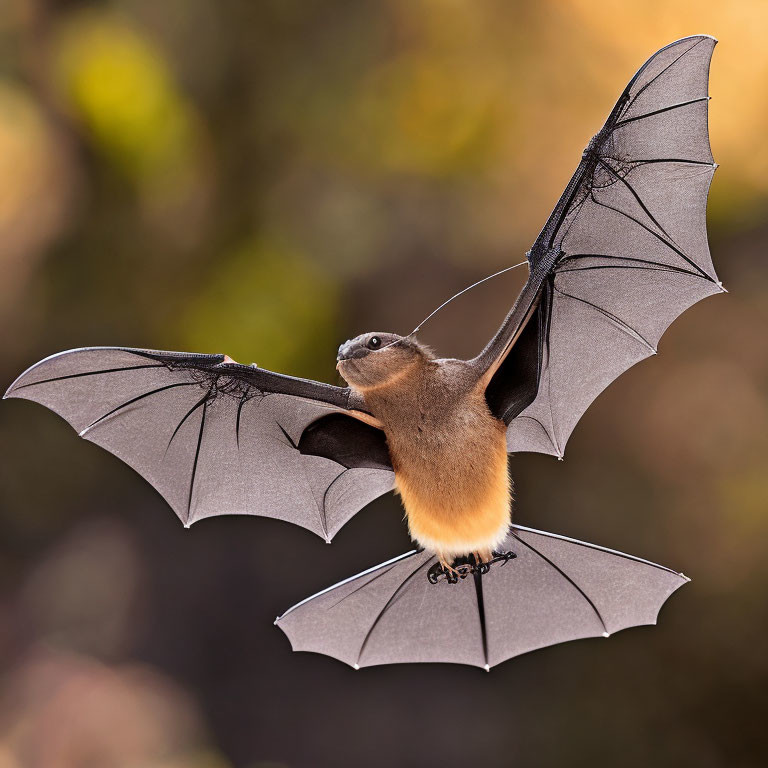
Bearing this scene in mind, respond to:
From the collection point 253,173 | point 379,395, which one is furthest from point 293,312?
point 379,395

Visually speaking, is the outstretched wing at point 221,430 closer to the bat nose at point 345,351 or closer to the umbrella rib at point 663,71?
the bat nose at point 345,351

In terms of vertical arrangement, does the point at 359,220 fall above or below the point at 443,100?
below

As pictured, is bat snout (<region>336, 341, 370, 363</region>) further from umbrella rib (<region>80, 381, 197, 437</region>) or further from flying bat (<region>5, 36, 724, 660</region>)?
umbrella rib (<region>80, 381, 197, 437</region>)

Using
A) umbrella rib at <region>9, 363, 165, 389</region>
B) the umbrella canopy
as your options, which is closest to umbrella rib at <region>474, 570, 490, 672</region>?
the umbrella canopy

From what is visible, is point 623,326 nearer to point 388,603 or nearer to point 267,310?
point 388,603

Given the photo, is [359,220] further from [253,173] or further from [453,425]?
[453,425]

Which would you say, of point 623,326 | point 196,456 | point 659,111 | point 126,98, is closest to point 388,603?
point 196,456

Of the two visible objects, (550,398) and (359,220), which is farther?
(359,220)
